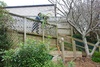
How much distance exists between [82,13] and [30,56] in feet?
21.5

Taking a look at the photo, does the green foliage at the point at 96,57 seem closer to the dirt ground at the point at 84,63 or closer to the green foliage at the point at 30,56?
the dirt ground at the point at 84,63

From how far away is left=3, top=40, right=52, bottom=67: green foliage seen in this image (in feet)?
16.8

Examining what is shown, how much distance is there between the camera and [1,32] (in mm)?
7676

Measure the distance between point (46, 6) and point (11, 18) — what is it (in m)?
6.91

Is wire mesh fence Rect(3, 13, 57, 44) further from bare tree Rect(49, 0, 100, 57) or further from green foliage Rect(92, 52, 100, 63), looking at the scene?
green foliage Rect(92, 52, 100, 63)

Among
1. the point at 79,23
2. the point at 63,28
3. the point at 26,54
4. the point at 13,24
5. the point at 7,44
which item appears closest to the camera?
the point at 26,54

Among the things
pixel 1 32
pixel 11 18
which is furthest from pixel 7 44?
pixel 11 18

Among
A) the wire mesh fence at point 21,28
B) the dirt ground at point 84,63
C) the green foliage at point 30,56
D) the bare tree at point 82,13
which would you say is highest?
the bare tree at point 82,13

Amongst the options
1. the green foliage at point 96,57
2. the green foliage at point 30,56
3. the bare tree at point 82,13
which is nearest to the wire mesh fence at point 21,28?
the bare tree at point 82,13

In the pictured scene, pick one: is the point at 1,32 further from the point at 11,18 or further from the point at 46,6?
the point at 46,6

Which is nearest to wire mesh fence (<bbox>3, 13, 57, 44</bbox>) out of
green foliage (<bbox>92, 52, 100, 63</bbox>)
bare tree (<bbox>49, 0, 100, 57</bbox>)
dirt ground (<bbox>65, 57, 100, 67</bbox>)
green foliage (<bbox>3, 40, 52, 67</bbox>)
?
bare tree (<bbox>49, 0, 100, 57</bbox>)

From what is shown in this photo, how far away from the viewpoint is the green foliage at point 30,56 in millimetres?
5105

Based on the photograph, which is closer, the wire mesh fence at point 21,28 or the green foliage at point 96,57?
the wire mesh fence at point 21,28

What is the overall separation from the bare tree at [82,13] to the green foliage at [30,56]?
6.00 meters
